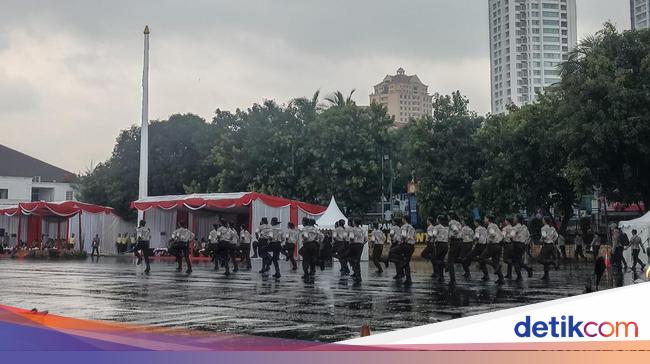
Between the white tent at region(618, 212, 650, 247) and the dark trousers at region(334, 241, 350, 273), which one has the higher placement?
the white tent at region(618, 212, 650, 247)

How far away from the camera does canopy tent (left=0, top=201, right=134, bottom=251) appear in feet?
120

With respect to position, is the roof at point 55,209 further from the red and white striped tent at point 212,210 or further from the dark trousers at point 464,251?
the dark trousers at point 464,251

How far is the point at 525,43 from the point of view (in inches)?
4712

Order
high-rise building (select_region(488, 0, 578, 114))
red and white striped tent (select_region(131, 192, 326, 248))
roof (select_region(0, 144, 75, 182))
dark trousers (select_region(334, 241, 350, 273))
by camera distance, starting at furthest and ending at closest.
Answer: high-rise building (select_region(488, 0, 578, 114)) < roof (select_region(0, 144, 75, 182)) < red and white striped tent (select_region(131, 192, 326, 248)) < dark trousers (select_region(334, 241, 350, 273))

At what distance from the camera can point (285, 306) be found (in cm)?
1105

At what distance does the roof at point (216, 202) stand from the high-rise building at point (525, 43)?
9404 centimetres

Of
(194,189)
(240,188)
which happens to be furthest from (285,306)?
(194,189)

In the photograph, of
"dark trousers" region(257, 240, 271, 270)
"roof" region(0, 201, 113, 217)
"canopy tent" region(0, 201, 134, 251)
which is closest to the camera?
"dark trousers" region(257, 240, 271, 270)

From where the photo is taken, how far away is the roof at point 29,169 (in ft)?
201

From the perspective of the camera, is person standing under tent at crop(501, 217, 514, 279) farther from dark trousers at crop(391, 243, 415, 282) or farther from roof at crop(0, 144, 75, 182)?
roof at crop(0, 144, 75, 182)

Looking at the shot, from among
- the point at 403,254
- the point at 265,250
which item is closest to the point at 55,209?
the point at 265,250

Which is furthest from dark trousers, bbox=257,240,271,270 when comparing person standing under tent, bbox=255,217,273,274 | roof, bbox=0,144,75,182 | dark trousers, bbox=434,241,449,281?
roof, bbox=0,144,75,182

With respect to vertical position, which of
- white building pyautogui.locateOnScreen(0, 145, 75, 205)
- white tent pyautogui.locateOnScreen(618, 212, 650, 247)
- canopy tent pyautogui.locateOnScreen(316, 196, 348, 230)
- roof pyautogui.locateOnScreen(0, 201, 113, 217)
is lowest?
white tent pyautogui.locateOnScreen(618, 212, 650, 247)

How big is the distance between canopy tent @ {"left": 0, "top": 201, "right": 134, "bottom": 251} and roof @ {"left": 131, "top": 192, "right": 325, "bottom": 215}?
263 inches
